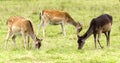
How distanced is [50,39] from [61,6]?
9.28m

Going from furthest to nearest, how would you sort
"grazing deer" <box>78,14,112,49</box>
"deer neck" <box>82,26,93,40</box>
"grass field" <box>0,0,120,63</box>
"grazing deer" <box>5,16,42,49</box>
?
"deer neck" <box>82,26,93,40</box>
"grazing deer" <box>78,14,112,49</box>
"grazing deer" <box>5,16,42,49</box>
"grass field" <box>0,0,120,63</box>

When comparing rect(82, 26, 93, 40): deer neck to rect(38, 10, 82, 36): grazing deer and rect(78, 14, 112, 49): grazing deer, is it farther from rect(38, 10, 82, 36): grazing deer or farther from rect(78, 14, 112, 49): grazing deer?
rect(38, 10, 82, 36): grazing deer

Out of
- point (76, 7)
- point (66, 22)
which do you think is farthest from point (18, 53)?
point (76, 7)

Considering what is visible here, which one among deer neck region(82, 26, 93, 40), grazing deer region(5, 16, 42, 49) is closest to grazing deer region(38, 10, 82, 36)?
deer neck region(82, 26, 93, 40)

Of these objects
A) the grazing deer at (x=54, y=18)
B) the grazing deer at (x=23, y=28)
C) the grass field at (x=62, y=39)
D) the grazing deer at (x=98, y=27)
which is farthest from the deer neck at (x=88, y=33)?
the grazing deer at (x=54, y=18)

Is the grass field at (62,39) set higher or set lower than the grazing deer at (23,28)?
lower

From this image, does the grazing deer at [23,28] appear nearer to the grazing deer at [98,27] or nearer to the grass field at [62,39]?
the grass field at [62,39]

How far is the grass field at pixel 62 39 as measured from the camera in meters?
12.3

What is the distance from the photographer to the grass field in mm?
12344

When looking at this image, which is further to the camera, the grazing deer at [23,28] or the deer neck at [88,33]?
the deer neck at [88,33]

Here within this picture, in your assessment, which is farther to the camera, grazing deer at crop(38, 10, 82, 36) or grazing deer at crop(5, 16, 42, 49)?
grazing deer at crop(38, 10, 82, 36)

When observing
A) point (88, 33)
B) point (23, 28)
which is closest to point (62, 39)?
point (88, 33)

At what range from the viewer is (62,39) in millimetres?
17094

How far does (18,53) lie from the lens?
43.4 feet
